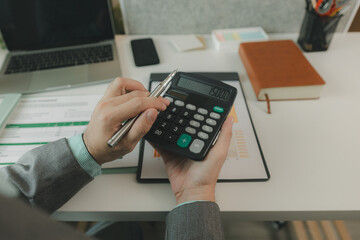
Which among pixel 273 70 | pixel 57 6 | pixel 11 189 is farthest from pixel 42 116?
pixel 273 70

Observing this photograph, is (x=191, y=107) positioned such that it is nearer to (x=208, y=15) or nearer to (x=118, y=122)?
(x=118, y=122)

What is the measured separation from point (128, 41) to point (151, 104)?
40cm

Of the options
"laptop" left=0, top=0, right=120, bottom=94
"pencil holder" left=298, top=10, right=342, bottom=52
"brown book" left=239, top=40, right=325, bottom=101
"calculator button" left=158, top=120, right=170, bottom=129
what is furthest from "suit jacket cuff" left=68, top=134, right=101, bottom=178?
"pencil holder" left=298, top=10, right=342, bottom=52

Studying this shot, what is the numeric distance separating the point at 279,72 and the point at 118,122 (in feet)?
1.19

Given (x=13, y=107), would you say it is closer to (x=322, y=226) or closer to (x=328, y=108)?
(x=328, y=108)

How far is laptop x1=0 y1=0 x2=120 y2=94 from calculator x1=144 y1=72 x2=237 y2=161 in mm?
205

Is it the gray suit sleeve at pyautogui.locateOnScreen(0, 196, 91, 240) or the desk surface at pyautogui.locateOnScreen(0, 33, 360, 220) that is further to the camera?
the desk surface at pyautogui.locateOnScreen(0, 33, 360, 220)

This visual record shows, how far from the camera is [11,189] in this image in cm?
31

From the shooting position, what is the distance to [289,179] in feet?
1.20

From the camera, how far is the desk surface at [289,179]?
0.34m

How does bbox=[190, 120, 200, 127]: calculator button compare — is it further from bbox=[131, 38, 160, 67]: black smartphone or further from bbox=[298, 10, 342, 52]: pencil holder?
bbox=[298, 10, 342, 52]: pencil holder

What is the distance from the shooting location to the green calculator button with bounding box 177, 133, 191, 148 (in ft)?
1.14

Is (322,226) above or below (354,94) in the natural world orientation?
below

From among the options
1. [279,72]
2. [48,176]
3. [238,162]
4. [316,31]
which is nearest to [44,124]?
[48,176]
